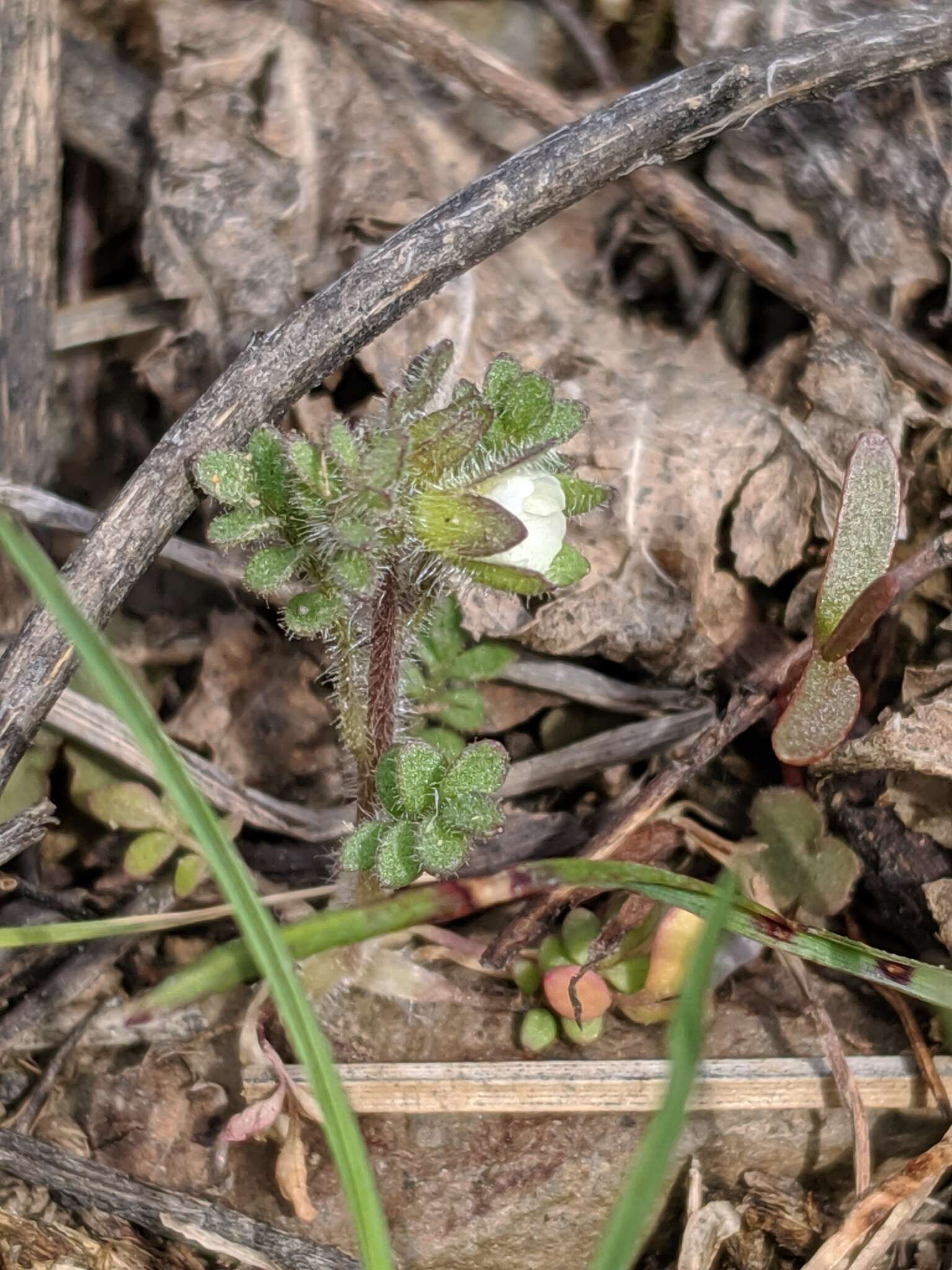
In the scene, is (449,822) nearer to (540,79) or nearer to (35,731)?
(35,731)

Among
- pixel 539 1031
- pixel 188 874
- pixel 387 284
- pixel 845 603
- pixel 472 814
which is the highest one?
pixel 387 284

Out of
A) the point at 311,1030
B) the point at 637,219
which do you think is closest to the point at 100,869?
the point at 311,1030

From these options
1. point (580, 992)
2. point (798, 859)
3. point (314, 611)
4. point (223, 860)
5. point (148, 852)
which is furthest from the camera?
point (148, 852)

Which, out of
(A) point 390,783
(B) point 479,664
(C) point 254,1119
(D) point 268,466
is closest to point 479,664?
(B) point 479,664

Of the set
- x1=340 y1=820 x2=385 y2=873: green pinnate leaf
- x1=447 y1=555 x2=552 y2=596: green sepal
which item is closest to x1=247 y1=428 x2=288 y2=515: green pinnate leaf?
x1=447 y1=555 x2=552 y2=596: green sepal

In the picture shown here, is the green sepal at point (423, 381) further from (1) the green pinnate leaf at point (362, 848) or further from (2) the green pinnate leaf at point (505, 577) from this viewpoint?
(1) the green pinnate leaf at point (362, 848)

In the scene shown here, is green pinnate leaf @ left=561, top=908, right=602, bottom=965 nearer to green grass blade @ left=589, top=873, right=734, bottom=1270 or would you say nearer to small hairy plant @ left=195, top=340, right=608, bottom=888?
small hairy plant @ left=195, top=340, right=608, bottom=888

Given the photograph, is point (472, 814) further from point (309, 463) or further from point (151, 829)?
point (151, 829)

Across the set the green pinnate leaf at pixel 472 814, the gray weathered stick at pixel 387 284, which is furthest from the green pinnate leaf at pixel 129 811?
the green pinnate leaf at pixel 472 814
